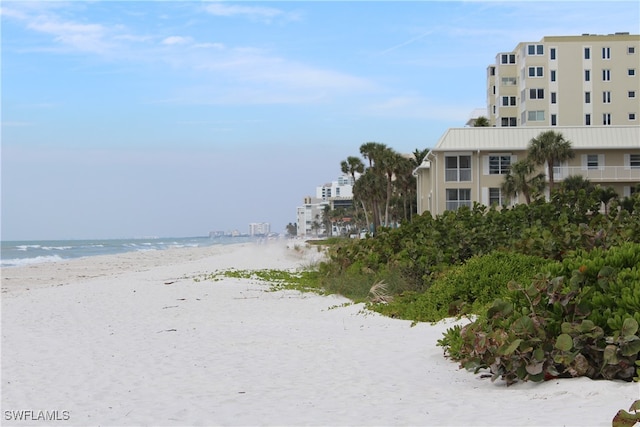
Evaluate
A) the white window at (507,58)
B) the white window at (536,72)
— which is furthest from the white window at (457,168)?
the white window at (507,58)

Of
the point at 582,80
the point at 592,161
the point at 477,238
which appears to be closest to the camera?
the point at 477,238

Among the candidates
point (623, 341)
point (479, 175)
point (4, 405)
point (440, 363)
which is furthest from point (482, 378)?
point (479, 175)

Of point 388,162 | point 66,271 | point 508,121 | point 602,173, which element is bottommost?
point 66,271

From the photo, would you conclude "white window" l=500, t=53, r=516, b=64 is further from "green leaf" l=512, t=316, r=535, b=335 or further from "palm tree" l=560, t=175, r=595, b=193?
"green leaf" l=512, t=316, r=535, b=335

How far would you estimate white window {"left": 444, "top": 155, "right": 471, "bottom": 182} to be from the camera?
45.9 metres

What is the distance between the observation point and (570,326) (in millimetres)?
7191

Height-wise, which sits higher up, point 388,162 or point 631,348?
point 388,162

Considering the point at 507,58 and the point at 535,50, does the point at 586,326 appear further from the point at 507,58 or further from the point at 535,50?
the point at 507,58

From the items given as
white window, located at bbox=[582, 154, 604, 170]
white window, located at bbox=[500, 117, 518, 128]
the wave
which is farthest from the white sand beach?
white window, located at bbox=[500, 117, 518, 128]

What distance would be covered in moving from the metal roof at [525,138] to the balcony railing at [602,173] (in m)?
1.46

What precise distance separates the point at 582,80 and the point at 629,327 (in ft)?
227

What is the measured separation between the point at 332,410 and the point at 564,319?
2657 millimetres

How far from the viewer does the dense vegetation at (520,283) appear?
717cm

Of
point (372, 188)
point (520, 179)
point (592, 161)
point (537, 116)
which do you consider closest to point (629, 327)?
point (520, 179)
